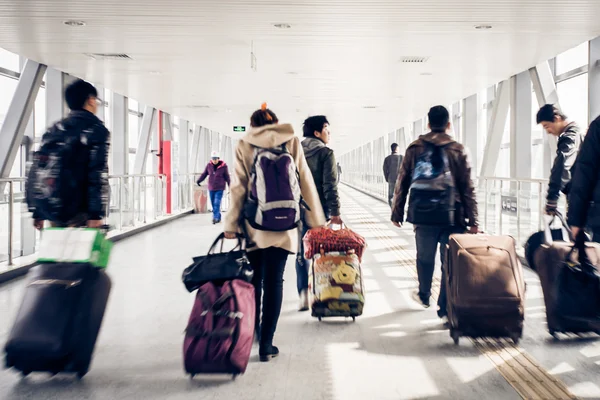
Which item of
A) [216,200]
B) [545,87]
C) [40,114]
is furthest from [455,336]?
[40,114]

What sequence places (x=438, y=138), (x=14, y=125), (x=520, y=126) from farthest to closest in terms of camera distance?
(x=520, y=126) → (x=14, y=125) → (x=438, y=138)

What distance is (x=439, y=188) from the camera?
13.0 ft

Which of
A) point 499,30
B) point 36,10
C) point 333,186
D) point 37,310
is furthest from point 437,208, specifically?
point 36,10

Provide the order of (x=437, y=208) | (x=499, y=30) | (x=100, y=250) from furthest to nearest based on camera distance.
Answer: (x=499, y=30), (x=437, y=208), (x=100, y=250)

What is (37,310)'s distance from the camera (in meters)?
2.87

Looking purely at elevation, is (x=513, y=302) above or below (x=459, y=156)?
below

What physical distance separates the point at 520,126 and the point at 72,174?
918 centimetres

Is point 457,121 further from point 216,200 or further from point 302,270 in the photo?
point 302,270

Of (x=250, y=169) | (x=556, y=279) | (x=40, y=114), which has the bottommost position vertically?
(x=556, y=279)

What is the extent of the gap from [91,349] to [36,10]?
4399mm

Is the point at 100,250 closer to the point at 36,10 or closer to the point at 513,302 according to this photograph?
the point at 513,302

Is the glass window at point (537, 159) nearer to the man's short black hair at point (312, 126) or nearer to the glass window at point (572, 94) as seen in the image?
the glass window at point (572, 94)

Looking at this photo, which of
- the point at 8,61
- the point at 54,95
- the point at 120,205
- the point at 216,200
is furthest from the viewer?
the point at 216,200

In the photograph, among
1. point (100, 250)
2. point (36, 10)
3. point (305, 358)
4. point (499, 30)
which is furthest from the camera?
point (499, 30)
